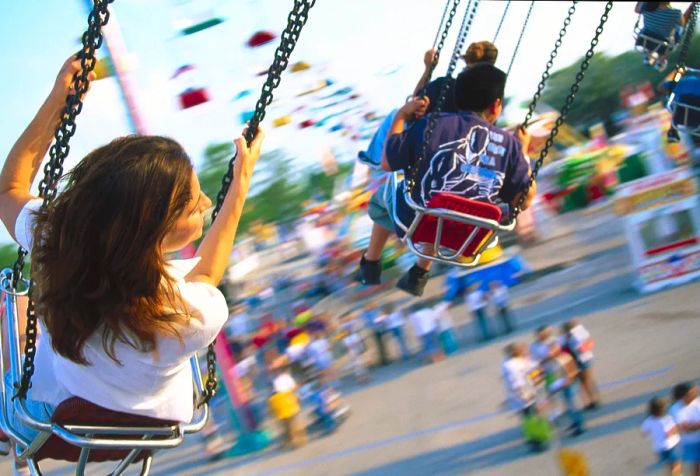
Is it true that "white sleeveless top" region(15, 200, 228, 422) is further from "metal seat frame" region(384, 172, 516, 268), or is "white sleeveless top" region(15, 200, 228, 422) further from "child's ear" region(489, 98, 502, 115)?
"child's ear" region(489, 98, 502, 115)

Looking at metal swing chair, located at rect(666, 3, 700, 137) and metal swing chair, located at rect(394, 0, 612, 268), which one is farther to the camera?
metal swing chair, located at rect(666, 3, 700, 137)

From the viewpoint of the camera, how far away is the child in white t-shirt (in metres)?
5.69

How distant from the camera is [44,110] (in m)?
1.83

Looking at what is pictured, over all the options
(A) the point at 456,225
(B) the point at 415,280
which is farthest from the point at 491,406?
(A) the point at 456,225

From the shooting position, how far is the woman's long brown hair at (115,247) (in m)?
1.46

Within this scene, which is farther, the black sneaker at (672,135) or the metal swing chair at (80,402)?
the black sneaker at (672,135)

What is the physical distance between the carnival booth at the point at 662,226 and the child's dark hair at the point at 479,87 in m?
7.96

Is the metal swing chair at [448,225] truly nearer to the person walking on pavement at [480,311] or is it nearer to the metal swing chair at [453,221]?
the metal swing chair at [453,221]

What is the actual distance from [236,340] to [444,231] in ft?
30.7

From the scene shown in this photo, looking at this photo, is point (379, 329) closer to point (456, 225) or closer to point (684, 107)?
point (684, 107)

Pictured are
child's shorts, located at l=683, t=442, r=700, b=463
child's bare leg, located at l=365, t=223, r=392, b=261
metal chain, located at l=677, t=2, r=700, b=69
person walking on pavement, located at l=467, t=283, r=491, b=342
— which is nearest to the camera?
child's bare leg, located at l=365, t=223, r=392, b=261

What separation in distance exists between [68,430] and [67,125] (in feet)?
2.16

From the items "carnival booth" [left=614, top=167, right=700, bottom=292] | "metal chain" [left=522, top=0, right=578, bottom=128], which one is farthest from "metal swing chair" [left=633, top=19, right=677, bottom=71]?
"carnival booth" [left=614, top=167, right=700, bottom=292]

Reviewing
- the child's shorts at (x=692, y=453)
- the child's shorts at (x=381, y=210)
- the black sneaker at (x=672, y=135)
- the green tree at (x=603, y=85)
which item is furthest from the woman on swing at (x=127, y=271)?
the green tree at (x=603, y=85)
